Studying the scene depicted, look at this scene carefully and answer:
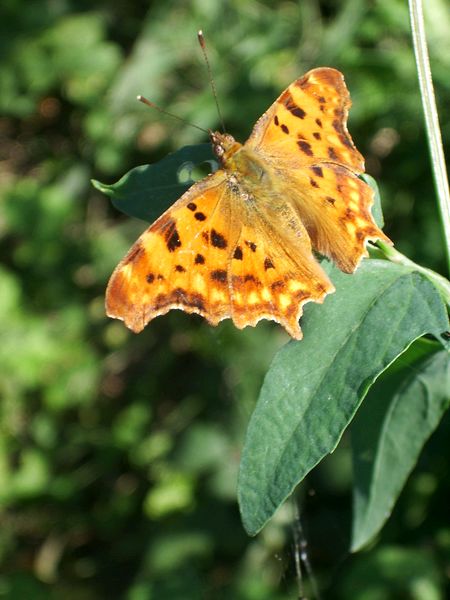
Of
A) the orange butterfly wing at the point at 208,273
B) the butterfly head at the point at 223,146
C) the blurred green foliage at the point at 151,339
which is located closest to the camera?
the orange butterfly wing at the point at 208,273

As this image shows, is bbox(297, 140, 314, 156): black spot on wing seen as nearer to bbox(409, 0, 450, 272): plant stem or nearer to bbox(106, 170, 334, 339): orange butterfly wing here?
bbox(106, 170, 334, 339): orange butterfly wing

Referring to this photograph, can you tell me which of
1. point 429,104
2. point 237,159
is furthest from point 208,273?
point 429,104

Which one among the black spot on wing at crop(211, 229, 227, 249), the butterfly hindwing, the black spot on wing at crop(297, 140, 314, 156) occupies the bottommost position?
the butterfly hindwing

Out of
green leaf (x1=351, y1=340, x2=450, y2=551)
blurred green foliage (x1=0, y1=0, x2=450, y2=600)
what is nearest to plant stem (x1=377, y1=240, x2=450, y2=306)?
green leaf (x1=351, y1=340, x2=450, y2=551)

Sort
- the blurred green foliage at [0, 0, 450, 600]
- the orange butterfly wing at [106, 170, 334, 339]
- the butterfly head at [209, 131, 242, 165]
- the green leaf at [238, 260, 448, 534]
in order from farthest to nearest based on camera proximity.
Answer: the blurred green foliage at [0, 0, 450, 600] → the butterfly head at [209, 131, 242, 165] → the orange butterfly wing at [106, 170, 334, 339] → the green leaf at [238, 260, 448, 534]

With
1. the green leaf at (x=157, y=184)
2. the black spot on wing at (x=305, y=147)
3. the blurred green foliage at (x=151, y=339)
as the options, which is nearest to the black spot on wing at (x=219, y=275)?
the green leaf at (x=157, y=184)

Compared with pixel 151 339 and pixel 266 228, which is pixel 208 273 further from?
pixel 151 339

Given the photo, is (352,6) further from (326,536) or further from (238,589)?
(238,589)

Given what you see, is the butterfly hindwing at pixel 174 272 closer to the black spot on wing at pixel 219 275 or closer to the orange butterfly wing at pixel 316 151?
the black spot on wing at pixel 219 275
